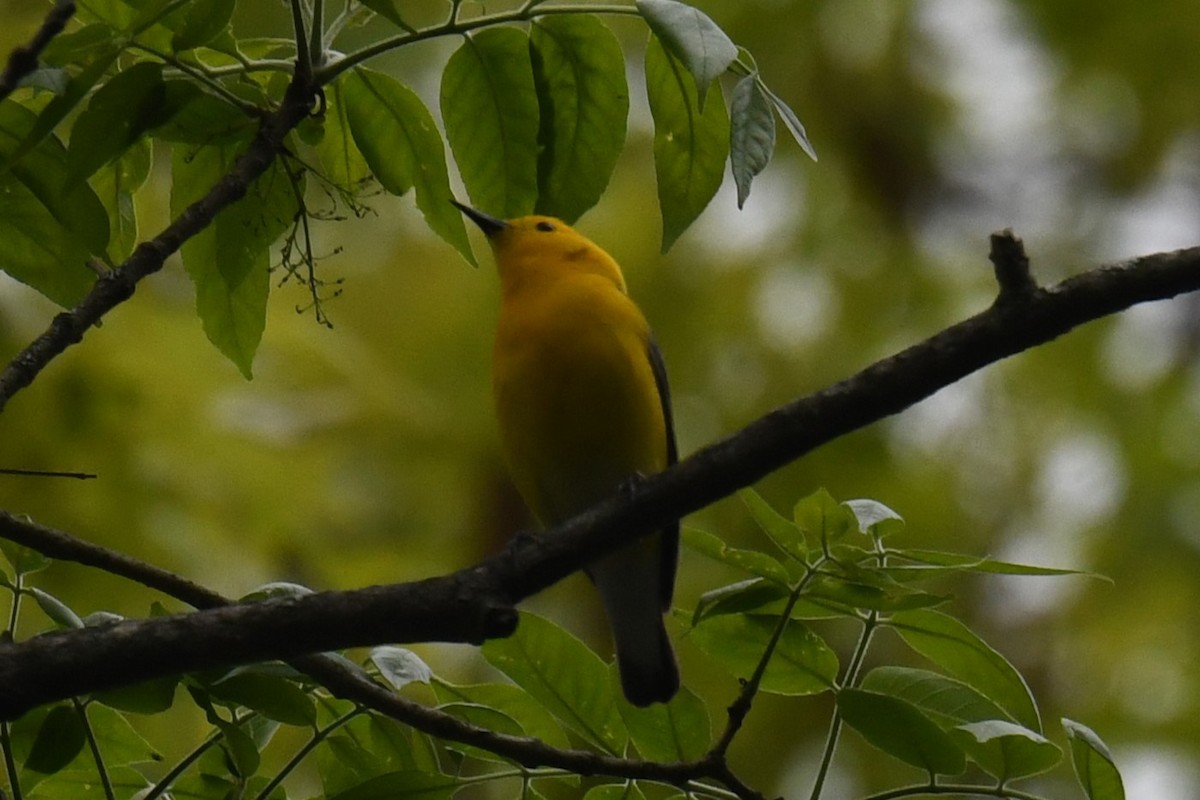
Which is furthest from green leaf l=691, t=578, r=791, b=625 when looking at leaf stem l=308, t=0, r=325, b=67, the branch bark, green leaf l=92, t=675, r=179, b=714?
leaf stem l=308, t=0, r=325, b=67

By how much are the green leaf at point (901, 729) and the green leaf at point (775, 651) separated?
6.5 inches

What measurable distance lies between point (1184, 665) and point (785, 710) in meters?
2.28

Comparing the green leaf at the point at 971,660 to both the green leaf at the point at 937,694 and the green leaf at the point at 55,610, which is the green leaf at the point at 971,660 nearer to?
the green leaf at the point at 937,694

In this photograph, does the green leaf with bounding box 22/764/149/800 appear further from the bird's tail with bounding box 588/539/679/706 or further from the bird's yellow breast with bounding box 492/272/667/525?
the bird's tail with bounding box 588/539/679/706

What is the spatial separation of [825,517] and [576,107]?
968 millimetres

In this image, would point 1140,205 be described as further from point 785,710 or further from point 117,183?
point 117,183

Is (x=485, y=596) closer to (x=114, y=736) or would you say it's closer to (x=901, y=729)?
(x=901, y=729)

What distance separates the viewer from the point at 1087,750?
2264 millimetres

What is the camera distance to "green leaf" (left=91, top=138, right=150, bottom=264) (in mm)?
2873

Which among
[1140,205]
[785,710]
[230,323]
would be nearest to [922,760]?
[230,323]

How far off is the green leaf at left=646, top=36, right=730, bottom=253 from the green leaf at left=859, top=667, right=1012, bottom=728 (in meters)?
0.85

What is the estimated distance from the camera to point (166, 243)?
260 centimetres

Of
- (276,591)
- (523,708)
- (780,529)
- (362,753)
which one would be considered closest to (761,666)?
(780,529)

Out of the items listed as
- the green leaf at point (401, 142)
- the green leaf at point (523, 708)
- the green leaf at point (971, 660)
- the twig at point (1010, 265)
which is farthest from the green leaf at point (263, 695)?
the twig at point (1010, 265)
